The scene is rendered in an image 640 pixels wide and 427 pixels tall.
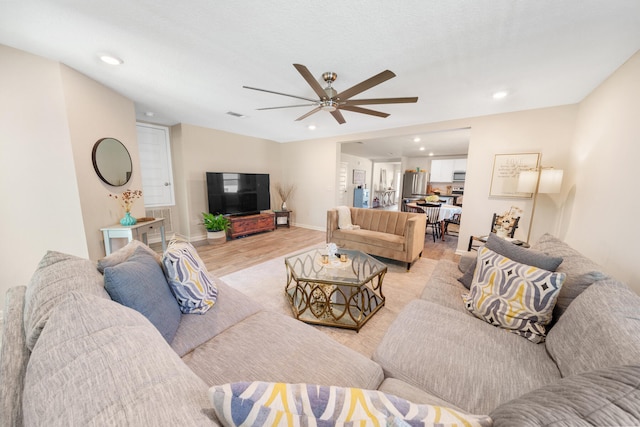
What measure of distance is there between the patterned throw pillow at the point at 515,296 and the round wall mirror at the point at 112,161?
392 centimetres

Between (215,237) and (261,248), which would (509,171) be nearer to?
(261,248)

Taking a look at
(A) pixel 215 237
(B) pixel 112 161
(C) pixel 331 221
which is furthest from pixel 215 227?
(C) pixel 331 221

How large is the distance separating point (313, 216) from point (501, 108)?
4.07 meters

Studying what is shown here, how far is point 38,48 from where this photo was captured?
1.88 m

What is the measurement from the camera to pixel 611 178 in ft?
6.17

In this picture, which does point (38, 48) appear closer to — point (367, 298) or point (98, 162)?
point (98, 162)

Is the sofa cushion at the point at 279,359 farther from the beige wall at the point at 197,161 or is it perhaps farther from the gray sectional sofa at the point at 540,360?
the beige wall at the point at 197,161

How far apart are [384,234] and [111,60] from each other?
382 centimetres

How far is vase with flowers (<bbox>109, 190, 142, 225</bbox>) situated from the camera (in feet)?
8.93

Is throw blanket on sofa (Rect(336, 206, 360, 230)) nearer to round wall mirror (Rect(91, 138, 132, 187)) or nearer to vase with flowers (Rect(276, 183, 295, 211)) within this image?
vase with flowers (Rect(276, 183, 295, 211))

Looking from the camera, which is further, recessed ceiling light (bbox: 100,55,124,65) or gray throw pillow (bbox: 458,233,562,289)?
recessed ceiling light (bbox: 100,55,124,65)

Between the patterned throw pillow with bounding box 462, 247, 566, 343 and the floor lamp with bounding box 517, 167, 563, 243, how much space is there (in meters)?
2.07

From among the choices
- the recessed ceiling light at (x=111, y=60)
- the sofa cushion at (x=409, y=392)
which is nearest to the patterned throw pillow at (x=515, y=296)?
the sofa cushion at (x=409, y=392)

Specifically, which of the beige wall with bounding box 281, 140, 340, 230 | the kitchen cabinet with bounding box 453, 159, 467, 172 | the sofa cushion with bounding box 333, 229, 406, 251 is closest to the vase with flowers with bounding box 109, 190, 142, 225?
the sofa cushion with bounding box 333, 229, 406, 251
